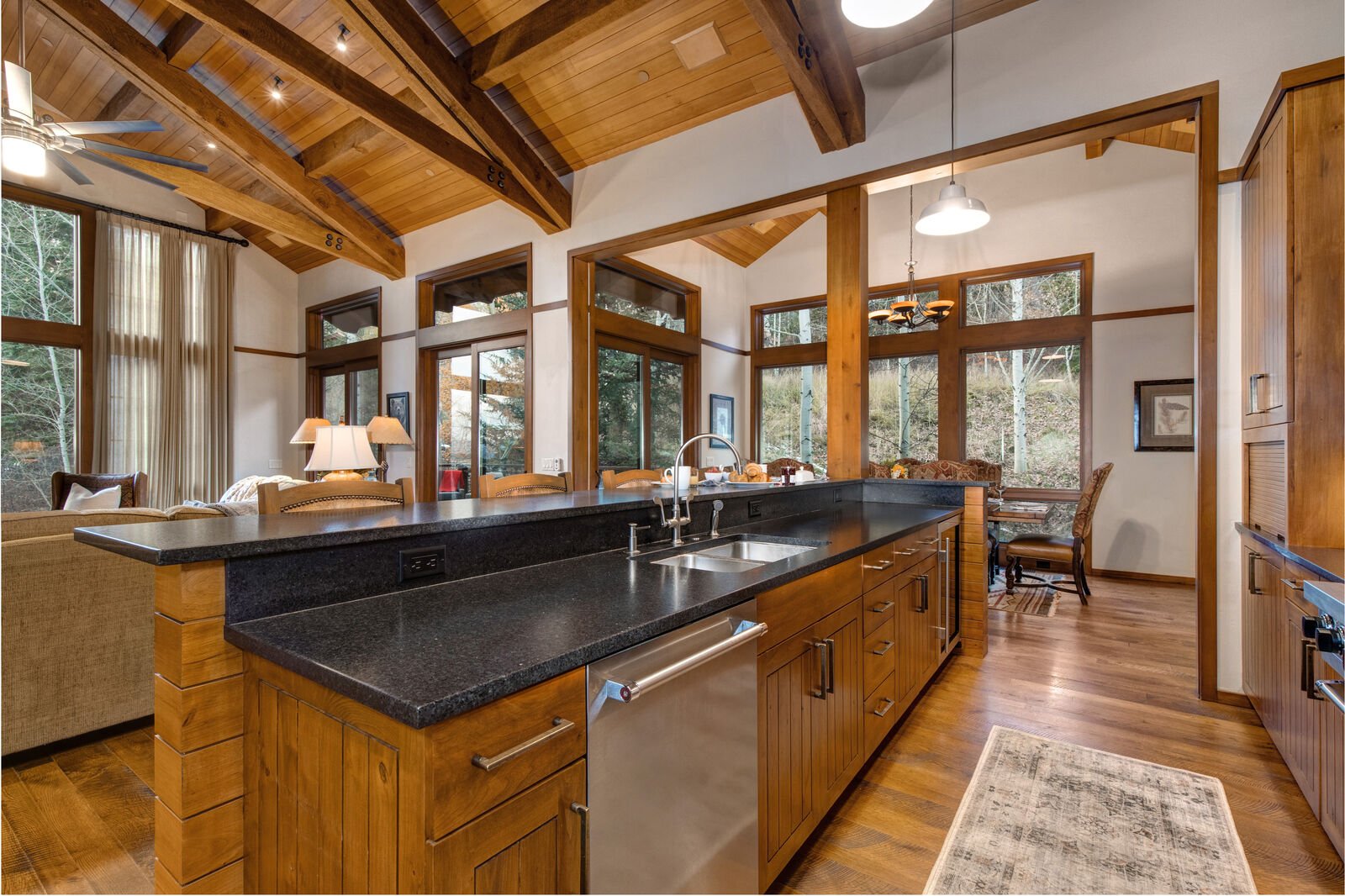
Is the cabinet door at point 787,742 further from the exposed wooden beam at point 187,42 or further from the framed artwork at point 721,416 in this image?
the exposed wooden beam at point 187,42

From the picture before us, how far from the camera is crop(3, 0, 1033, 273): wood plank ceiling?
3.57 meters

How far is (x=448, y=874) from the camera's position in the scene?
78 cm

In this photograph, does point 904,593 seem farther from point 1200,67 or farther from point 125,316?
point 125,316

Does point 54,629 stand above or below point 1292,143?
below

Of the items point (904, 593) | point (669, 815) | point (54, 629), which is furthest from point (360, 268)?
point (669, 815)

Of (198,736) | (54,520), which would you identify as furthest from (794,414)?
(198,736)

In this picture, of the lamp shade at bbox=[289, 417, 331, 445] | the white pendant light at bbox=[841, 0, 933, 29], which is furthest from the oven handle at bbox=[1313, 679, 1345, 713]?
the lamp shade at bbox=[289, 417, 331, 445]

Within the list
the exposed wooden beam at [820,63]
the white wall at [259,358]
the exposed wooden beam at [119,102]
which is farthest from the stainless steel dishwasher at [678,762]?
the white wall at [259,358]

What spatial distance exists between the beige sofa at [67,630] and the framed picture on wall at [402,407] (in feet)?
13.7

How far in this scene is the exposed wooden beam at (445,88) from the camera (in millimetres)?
3406

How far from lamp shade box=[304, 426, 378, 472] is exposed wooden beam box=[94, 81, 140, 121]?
339 cm

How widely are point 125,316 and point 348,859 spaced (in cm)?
754

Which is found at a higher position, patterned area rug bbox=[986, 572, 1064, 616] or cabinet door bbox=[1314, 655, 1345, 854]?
cabinet door bbox=[1314, 655, 1345, 854]

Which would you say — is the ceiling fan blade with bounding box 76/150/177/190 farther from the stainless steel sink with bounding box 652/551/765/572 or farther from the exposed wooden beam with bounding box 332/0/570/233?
the stainless steel sink with bounding box 652/551/765/572
